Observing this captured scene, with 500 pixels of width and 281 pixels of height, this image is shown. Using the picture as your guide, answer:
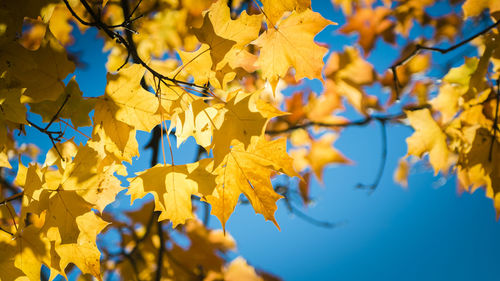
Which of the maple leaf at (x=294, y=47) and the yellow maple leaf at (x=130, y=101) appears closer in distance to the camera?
the yellow maple leaf at (x=130, y=101)

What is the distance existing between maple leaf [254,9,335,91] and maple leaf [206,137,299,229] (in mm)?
244

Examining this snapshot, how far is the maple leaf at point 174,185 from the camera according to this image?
814 mm

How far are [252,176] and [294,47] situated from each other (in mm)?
456

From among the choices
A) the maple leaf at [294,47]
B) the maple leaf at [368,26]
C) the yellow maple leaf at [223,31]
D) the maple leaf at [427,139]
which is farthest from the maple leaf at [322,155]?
the yellow maple leaf at [223,31]

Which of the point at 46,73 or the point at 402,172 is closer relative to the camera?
the point at 46,73

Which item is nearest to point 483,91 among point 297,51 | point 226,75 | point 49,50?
point 297,51

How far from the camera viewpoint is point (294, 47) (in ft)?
3.14

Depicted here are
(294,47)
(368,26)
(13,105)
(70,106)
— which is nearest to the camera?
(13,105)

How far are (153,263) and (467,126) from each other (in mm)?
→ 2107

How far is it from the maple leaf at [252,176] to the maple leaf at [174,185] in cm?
5

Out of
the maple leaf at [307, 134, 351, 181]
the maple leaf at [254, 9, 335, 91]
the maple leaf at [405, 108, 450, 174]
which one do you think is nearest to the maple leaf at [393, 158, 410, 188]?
the maple leaf at [307, 134, 351, 181]

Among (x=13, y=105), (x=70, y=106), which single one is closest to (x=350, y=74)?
(x=70, y=106)

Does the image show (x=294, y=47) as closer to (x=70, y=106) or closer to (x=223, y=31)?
(x=223, y=31)

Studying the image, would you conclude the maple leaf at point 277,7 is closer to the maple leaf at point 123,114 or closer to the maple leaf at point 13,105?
the maple leaf at point 123,114
